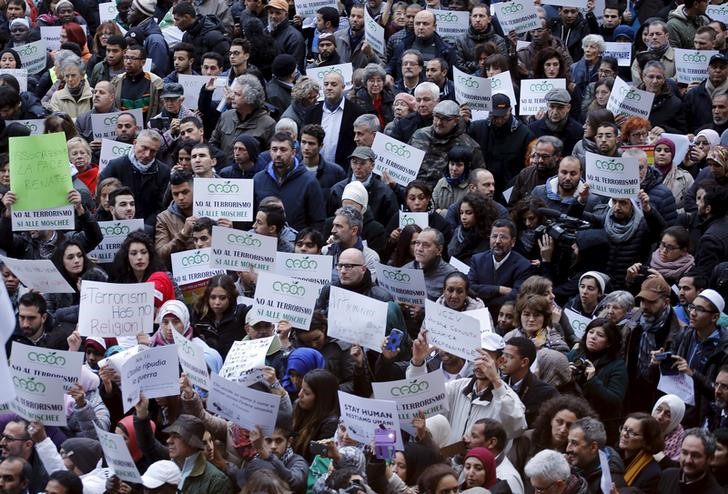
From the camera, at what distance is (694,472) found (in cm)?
1111

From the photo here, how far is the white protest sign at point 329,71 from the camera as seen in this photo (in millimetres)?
17750

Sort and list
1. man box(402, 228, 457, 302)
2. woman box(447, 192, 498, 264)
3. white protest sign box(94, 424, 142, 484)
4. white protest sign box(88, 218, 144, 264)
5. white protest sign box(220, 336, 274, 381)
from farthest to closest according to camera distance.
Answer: white protest sign box(88, 218, 144, 264) → woman box(447, 192, 498, 264) → man box(402, 228, 457, 302) → white protest sign box(220, 336, 274, 381) → white protest sign box(94, 424, 142, 484)

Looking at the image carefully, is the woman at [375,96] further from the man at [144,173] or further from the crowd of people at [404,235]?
the man at [144,173]

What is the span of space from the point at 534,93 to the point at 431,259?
3754 millimetres

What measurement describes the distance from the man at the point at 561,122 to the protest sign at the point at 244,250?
3.48m

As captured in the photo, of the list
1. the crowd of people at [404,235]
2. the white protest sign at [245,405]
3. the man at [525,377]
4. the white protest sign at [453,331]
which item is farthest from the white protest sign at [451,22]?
the white protest sign at [245,405]

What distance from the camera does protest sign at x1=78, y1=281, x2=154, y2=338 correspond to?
12891 mm

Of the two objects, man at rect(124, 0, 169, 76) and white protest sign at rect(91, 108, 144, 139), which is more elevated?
white protest sign at rect(91, 108, 144, 139)

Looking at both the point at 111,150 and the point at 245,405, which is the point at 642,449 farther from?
the point at 111,150

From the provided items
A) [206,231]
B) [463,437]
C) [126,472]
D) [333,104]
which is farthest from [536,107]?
[126,472]

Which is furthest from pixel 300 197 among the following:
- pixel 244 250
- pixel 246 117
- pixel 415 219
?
pixel 246 117

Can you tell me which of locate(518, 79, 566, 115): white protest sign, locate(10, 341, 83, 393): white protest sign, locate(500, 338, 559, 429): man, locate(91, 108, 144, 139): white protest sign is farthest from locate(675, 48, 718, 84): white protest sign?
locate(10, 341, 83, 393): white protest sign

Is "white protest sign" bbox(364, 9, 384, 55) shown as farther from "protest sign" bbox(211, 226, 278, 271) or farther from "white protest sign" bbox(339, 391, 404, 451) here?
"white protest sign" bbox(339, 391, 404, 451)

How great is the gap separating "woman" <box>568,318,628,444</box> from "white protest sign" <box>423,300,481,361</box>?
809 millimetres
